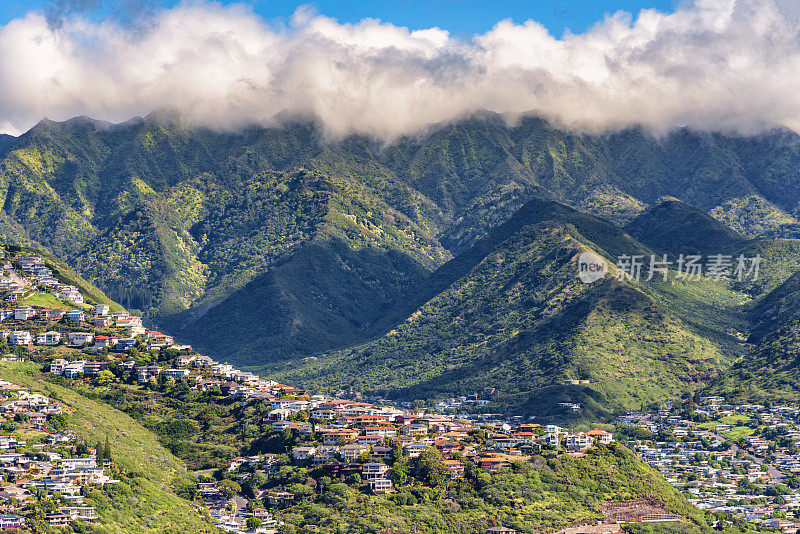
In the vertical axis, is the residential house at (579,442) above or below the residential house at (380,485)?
above

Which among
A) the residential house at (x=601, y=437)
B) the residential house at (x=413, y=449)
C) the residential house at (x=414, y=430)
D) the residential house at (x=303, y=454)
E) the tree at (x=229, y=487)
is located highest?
the residential house at (x=601, y=437)

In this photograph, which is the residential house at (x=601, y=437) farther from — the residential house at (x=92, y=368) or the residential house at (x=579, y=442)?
the residential house at (x=92, y=368)

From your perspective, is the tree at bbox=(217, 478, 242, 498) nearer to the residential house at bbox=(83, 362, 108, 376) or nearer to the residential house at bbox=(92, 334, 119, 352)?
the residential house at bbox=(83, 362, 108, 376)

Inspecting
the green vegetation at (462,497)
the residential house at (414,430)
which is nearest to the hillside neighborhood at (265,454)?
the residential house at (414,430)

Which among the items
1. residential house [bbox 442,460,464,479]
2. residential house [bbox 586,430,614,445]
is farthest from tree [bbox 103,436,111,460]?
residential house [bbox 586,430,614,445]

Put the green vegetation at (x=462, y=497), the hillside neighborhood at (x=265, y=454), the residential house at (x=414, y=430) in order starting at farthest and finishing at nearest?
the residential house at (x=414, y=430) < the green vegetation at (x=462, y=497) < the hillside neighborhood at (x=265, y=454)

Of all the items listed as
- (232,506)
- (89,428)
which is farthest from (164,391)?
(232,506)

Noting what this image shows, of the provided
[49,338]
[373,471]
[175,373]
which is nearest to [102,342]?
[49,338]

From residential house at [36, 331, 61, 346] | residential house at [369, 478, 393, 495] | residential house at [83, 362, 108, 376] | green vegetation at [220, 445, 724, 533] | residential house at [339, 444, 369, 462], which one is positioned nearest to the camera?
green vegetation at [220, 445, 724, 533]

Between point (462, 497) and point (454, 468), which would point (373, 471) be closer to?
point (454, 468)
